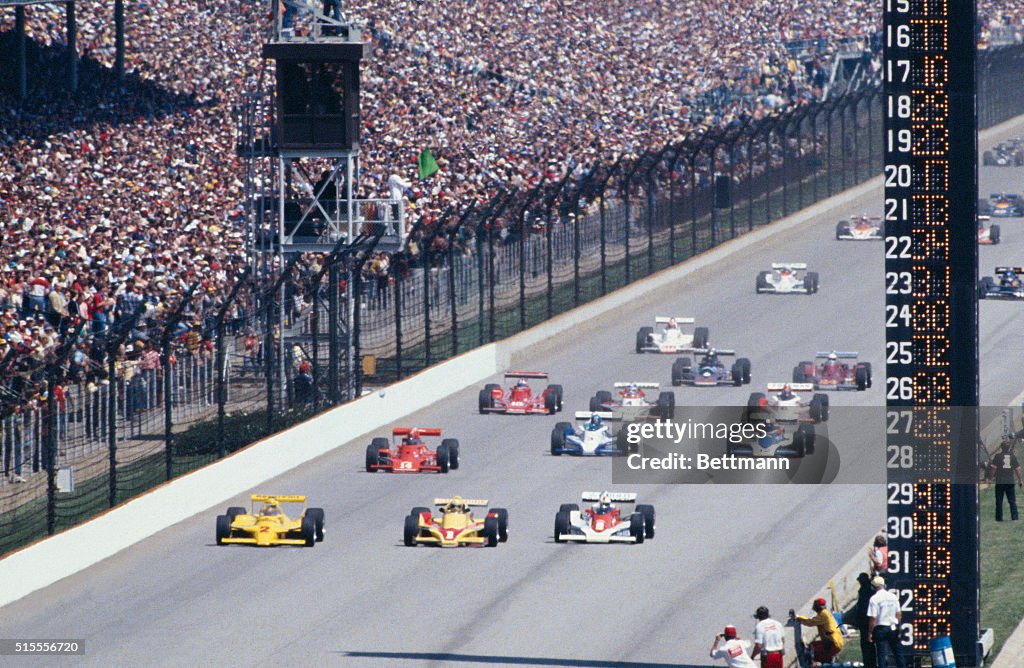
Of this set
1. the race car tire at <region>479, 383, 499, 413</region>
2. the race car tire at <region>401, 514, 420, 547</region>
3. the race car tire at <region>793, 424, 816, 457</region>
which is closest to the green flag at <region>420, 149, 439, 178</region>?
the race car tire at <region>479, 383, 499, 413</region>

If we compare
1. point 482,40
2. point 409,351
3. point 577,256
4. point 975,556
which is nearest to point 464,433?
point 409,351

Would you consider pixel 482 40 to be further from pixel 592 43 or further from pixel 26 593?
pixel 26 593

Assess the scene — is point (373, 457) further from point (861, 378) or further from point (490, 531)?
point (861, 378)

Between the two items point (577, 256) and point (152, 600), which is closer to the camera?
point (152, 600)

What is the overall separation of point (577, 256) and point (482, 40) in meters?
20.7

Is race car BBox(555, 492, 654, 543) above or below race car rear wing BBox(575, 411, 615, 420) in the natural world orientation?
below

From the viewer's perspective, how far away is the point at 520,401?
40531 millimetres

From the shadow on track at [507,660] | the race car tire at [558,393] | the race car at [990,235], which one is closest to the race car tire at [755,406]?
the race car tire at [558,393]

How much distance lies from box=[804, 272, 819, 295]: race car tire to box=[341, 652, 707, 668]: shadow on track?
28.2 metres

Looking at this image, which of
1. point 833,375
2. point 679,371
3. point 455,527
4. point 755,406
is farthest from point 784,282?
point 455,527

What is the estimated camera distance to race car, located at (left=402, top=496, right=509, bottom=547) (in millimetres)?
30766

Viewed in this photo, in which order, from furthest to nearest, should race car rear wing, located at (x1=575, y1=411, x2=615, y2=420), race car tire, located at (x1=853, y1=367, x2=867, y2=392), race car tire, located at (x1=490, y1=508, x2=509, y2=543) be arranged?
race car tire, located at (x1=853, y1=367, x2=867, y2=392) → race car rear wing, located at (x1=575, y1=411, x2=615, y2=420) → race car tire, located at (x1=490, y1=508, x2=509, y2=543)

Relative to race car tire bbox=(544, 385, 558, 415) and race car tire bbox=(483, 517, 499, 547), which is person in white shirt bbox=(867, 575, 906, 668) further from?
race car tire bbox=(544, 385, 558, 415)

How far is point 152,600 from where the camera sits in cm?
2831
